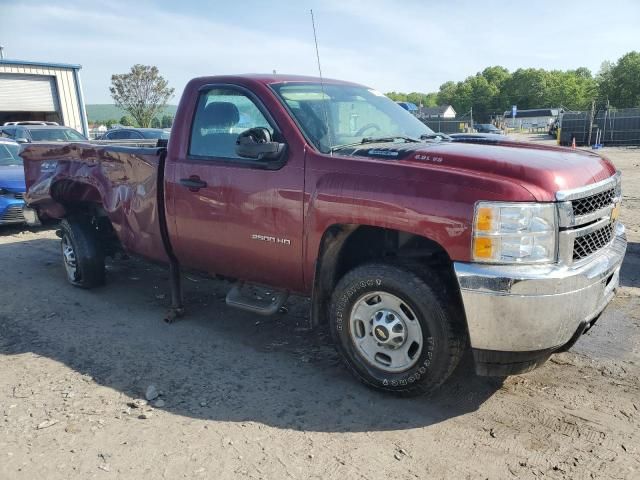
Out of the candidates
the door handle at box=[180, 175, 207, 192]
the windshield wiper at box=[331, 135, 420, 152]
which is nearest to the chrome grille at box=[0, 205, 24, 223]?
the door handle at box=[180, 175, 207, 192]

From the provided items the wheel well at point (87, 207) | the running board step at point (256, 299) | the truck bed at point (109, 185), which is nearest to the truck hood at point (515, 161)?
the running board step at point (256, 299)

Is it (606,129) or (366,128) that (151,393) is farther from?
(606,129)

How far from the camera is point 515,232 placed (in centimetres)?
281

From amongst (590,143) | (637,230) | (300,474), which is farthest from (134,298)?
(590,143)

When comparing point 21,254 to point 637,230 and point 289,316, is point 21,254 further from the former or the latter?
point 637,230

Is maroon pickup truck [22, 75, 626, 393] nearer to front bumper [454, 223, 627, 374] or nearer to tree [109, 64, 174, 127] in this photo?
front bumper [454, 223, 627, 374]

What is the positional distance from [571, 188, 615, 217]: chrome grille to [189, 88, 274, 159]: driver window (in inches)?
83.2

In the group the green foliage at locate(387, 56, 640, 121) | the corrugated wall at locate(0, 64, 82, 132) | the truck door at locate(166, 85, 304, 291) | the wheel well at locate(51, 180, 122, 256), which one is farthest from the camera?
the green foliage at locate(387, 56, 640, 121)

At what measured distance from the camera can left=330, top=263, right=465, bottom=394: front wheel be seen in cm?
312

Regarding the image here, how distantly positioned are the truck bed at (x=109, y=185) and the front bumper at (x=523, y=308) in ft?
9.03

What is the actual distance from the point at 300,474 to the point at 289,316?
228 centimetres

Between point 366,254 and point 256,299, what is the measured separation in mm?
956

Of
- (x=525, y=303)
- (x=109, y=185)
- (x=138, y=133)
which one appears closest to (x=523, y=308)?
(x=525, y=303)

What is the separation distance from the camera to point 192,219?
422 cm
